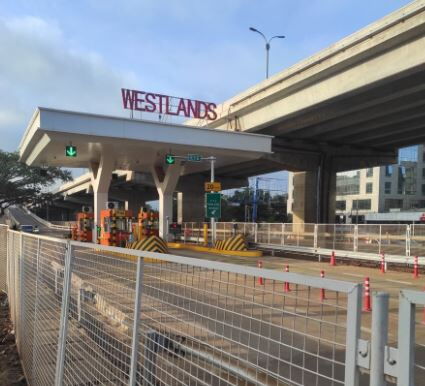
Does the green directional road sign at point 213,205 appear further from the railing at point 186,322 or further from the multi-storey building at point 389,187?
the multi-storey building at point 389,187

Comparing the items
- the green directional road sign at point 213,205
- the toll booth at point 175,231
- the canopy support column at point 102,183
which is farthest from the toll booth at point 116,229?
Result: the toll booth at point 175,231

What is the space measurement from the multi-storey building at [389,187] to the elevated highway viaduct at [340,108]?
57.1m

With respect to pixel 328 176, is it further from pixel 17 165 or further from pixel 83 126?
pixel 17 165

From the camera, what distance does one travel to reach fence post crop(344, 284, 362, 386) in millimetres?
1853

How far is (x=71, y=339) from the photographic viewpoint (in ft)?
15.6

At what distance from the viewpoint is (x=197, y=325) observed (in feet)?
10.2

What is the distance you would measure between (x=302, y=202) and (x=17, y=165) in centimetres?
6358

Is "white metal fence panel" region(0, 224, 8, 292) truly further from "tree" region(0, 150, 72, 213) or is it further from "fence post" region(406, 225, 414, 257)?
"tree" region(0, 150, 72, 213)

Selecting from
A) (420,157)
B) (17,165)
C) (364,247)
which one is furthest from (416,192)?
(364,247)

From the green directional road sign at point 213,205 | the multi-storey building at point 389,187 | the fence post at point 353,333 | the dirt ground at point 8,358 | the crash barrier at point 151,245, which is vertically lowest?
the dirt ground at point 8,358

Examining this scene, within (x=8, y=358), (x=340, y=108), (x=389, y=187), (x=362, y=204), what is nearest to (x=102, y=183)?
(x=340, y=108)

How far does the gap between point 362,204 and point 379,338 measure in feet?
343

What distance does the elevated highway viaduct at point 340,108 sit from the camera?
845 inches

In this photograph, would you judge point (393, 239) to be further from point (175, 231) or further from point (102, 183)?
point (102, 183)
